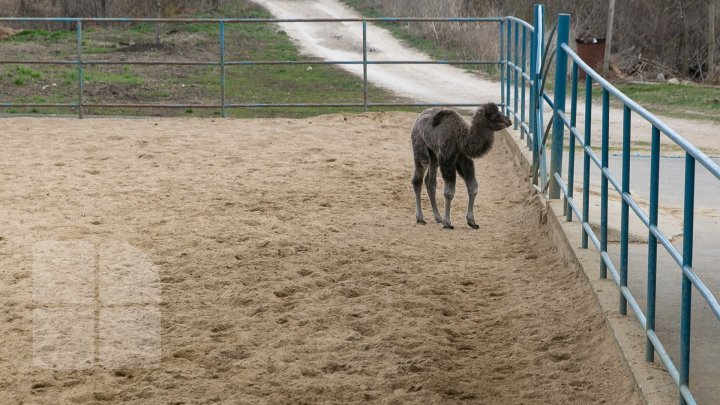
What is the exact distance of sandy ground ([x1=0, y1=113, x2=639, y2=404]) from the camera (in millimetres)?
5250

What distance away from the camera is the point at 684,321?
4.08m

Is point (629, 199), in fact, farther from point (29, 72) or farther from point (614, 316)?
point (29, 72)

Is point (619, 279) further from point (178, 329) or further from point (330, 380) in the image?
point (178, 329)

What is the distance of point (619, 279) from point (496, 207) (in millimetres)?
4059

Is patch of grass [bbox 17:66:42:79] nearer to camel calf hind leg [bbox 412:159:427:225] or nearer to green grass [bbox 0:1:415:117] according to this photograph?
green grass [bbox 0:1:415:117]

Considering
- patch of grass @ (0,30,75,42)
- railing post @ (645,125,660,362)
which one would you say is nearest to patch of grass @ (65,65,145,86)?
patch of grass @ (0,30,75,42)

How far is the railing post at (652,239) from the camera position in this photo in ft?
15.0

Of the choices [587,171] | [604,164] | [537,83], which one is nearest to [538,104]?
[537,83]

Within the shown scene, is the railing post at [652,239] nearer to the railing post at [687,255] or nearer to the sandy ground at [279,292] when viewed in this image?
the sandy ground at [279,292]

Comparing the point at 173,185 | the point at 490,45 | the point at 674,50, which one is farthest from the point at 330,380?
the point at 674,50

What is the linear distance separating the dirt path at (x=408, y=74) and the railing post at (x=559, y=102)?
4340 millimetres

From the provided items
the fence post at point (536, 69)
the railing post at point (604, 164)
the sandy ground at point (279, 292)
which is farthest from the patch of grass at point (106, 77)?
the railing post at point (604, 164)

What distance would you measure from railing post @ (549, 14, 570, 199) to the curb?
199 millimetres

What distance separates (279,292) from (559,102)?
256 cm
